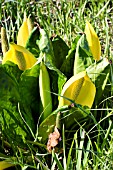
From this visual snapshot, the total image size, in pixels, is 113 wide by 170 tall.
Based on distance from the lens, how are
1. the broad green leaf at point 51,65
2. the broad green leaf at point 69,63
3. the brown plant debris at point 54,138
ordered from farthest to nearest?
the broad green leaf at point 69,63
the broad green leaf at point 51,65
the brown plant debris at point 54,138

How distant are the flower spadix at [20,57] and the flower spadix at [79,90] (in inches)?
5.8

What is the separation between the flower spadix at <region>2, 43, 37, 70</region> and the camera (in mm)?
1199

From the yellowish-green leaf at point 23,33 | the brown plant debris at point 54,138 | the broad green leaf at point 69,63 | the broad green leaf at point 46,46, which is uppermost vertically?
the yellowish-green leaf at point 23,33

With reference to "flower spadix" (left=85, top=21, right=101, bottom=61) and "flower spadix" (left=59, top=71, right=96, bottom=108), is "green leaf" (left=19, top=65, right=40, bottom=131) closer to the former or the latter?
"flower spadix" (left=59, top=71, right=96, bottom=108)

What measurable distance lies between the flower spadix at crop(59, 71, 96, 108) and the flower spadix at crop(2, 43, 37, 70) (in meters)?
0.15

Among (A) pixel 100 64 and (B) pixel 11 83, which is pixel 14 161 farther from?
(A) pixel 100 64

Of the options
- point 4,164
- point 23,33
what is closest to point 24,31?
point 23,33

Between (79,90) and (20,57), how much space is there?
0.20 meters

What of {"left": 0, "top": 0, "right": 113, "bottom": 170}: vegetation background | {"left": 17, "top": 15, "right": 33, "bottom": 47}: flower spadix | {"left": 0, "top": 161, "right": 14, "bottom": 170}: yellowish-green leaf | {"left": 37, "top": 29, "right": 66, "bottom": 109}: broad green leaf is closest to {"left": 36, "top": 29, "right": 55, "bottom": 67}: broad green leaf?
{"left": 37, "top": 29, "right": 66, "bottom": 109}: broad green leaf

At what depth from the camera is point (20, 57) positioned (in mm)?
1220

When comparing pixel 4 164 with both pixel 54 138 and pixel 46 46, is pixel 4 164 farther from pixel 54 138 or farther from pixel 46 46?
pixel 46 46

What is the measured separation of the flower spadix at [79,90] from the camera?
44.9 inches

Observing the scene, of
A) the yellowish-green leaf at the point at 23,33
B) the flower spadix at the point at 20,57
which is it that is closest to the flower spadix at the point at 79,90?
the flower spadix at the point at 20,57

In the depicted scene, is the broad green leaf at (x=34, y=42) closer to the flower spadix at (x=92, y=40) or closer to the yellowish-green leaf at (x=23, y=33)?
the yellowish-green leaf at (x=23, y=33)
